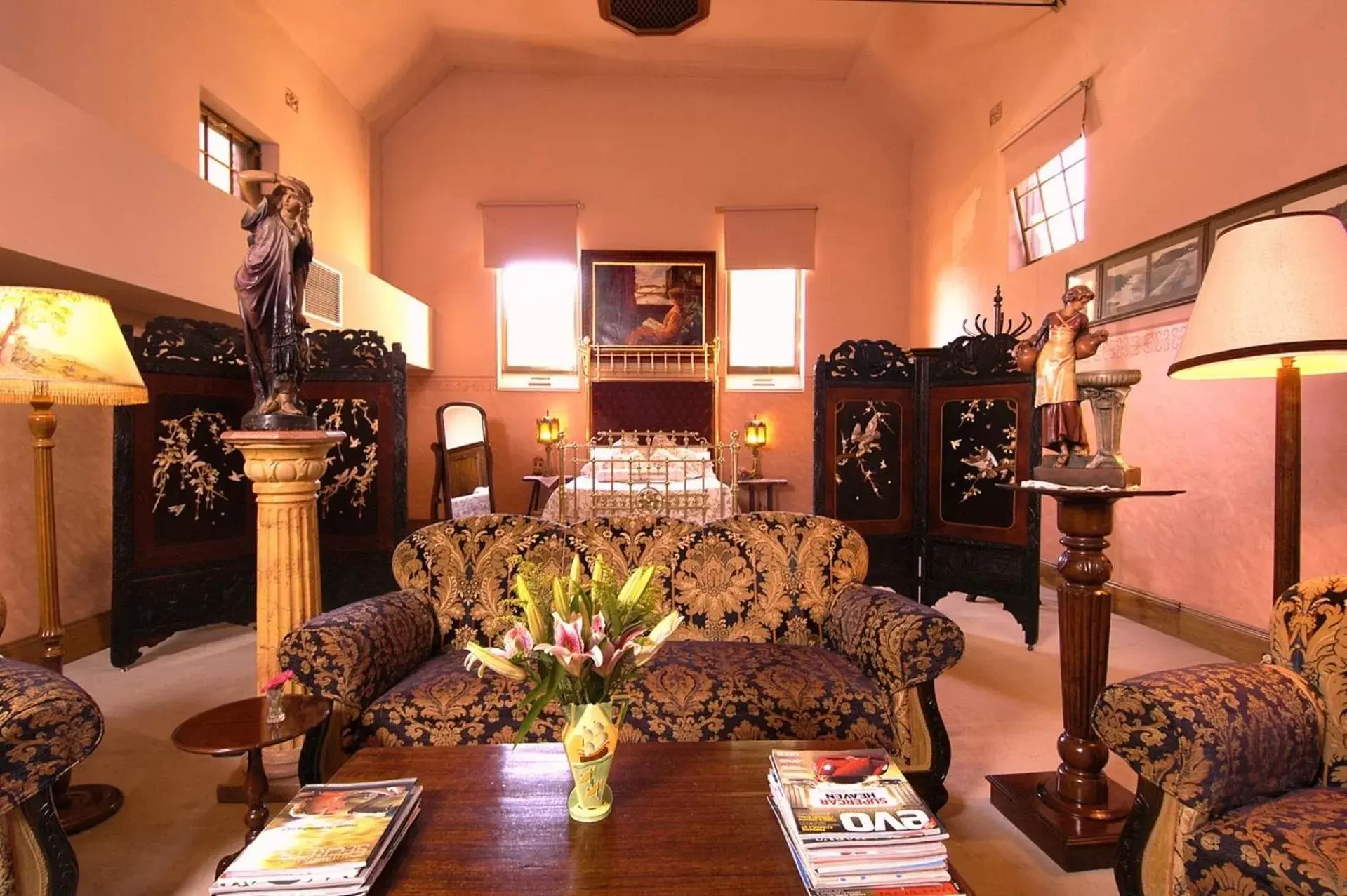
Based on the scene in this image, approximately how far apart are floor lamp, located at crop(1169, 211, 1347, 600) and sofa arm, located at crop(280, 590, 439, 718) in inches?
101

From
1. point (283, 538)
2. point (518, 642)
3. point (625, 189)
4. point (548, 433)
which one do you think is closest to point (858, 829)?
point (518, 642)

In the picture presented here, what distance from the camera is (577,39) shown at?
713cm

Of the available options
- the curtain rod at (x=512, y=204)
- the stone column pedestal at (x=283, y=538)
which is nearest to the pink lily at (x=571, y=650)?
the stone column pedestal at (x=283, y=538)

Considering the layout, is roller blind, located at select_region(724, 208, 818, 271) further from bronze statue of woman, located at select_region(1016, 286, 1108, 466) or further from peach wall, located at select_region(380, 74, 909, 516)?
bronze statue of woman, located at select_region(1016, 286, 1108, 466)

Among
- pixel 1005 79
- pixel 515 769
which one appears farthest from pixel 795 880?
pixel 1005 79

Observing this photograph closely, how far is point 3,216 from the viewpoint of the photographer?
2812 mm

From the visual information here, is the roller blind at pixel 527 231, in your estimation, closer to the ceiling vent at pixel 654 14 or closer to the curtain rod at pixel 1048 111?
the ceiling vent at pixel 654 14

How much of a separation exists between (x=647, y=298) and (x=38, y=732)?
7008mm

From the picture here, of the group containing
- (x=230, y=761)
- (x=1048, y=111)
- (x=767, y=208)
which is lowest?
(x=230, y=761)

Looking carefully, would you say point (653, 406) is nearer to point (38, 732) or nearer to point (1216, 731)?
point (38, 732)

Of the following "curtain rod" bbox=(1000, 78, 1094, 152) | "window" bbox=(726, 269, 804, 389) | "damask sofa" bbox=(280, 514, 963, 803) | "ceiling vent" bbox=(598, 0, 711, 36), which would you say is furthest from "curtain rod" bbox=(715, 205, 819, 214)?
"damask sofa" bbox=(280, 514, 963, 803)

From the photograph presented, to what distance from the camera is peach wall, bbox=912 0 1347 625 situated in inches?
124

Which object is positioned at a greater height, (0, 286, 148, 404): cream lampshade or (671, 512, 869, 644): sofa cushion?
(0, 286, 148, 404): cream lampshade

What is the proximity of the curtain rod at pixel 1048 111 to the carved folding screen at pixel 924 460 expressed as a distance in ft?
8.03
